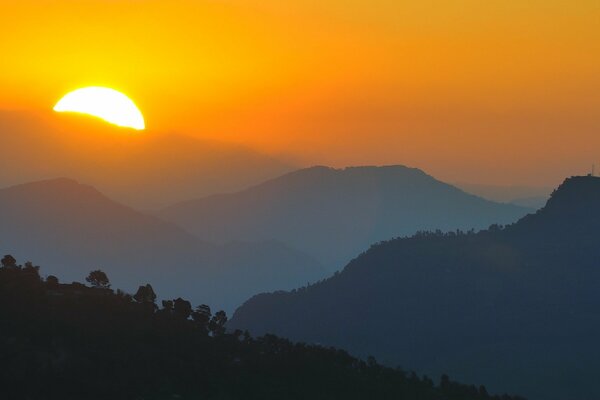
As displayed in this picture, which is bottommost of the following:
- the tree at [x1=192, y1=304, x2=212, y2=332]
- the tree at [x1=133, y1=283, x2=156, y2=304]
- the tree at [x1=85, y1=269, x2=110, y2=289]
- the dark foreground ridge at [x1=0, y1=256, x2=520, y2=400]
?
the dark foreground ridge at [x1=0, y1=256, x2=520, y2=400]

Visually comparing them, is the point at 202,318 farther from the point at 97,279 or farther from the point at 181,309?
the point at 97,279

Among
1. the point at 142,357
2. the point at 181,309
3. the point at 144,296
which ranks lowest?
the point at 142,357

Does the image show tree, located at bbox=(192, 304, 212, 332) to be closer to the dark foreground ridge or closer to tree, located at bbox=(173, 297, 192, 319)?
the dark foreground ridge

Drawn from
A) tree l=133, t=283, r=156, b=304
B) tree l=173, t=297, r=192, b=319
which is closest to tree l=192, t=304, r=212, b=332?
tree l=173, t=297, r=192, b=319

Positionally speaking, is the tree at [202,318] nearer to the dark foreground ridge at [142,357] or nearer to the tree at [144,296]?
the dark foreground ridge at [142,357]

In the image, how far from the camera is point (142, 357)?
141m

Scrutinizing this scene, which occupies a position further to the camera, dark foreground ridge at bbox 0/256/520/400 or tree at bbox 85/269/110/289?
tree at bbox 85/269/110/289

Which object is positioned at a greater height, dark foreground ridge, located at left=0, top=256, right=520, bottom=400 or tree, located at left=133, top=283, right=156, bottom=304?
tree, located at left=133, top=283, right=156, bottom=304

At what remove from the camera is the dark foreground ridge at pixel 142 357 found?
132m

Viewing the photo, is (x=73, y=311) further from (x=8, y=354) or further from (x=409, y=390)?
(x=409, y=390)

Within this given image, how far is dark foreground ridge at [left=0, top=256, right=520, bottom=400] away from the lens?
5187 inches

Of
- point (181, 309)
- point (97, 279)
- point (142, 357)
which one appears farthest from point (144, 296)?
point (142, 357)

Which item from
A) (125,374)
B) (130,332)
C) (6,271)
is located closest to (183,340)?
(130,332)

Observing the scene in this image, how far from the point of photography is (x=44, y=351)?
134750 millimetres
